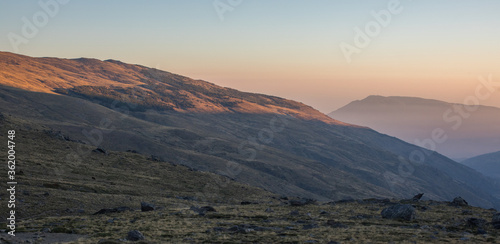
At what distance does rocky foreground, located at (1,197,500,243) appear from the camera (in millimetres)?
39688

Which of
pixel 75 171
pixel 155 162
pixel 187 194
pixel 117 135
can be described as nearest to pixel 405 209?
pixel 187 194

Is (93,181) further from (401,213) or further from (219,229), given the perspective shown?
(401,213)

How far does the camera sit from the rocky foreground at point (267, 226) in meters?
39.7

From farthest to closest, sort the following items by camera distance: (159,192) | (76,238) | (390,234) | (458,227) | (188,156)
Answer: (188,156), (159,192), (458,227), (390,234), (76,238)

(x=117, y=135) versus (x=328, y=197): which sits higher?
(x=117, y=135)

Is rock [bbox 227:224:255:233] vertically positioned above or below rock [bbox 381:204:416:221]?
below

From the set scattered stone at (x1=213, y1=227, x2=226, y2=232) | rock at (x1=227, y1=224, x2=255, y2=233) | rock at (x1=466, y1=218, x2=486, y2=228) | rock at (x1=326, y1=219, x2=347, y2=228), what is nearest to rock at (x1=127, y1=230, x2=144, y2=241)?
scattered stone at (x1=213, y1=227, x2=226, y2=232)

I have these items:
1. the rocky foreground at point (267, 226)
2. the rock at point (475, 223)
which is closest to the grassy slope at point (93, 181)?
the rocky foreground at point (267, 226)

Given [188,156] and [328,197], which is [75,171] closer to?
[188,156]

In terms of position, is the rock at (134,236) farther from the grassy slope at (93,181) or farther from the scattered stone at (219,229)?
the grassy slope at (93,181)

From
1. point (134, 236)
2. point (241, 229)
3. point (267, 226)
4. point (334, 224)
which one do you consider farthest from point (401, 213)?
point (134, 236)

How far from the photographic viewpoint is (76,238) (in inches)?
1577

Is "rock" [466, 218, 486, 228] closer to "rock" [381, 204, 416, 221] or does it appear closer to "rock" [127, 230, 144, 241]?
"rock" [381, 204, 416, 221]

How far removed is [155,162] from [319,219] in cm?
6881
